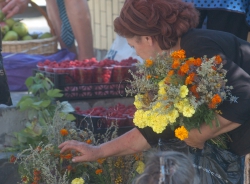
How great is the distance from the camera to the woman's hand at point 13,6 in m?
4.65

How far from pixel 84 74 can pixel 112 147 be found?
1.33 meters

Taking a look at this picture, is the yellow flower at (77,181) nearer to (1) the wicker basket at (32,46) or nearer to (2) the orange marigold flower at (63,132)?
(2) the orange marigold flower at (63,132)

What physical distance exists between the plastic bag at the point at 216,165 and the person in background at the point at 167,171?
1.06 feet

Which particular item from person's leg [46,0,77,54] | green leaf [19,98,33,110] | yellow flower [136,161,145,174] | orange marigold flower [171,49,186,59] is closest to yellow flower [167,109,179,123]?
orange marigold flower [171,49,186,59]

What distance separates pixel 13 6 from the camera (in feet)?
15.4

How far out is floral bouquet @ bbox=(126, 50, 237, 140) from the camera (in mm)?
2160

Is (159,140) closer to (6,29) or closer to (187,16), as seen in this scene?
(187,16)

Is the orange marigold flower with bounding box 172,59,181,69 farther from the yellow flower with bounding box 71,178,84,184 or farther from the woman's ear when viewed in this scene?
the yellow flower with bounding box 71,178,84,184

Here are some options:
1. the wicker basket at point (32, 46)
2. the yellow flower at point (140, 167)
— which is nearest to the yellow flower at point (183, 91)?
the yellow flower at point (140, 167)

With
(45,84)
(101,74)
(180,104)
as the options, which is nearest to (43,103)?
(45,84)

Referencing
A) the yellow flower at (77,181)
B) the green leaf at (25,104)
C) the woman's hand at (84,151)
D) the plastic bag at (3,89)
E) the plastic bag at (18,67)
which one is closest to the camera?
the woman's hand at (84,151)

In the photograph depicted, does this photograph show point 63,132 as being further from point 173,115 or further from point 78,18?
point 78,18

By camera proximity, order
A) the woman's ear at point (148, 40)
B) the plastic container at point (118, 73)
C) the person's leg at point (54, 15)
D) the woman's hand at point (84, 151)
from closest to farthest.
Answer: the woman's ear at point (148, 40) < the woman's hand at point (84, 151) < the plastic container at point (118, 73) < the person's leg at point (54, 15)

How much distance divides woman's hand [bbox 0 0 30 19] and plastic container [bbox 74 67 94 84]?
3.82 ft
